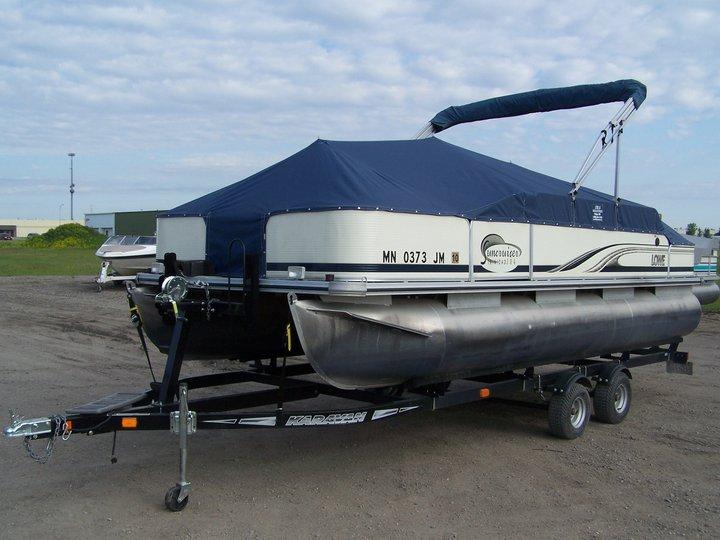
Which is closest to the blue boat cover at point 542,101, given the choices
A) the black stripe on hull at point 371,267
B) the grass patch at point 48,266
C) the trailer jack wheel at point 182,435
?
the black stripe on hull at point 371,267

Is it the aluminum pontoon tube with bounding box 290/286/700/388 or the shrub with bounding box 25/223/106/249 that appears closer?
the aluminum pontoon tube with bounding box 290/286/700/388

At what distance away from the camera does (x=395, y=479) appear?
606 cm

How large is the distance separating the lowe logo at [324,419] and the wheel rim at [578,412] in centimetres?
270

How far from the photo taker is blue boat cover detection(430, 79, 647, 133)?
853 centimetres

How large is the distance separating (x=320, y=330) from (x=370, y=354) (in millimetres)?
472

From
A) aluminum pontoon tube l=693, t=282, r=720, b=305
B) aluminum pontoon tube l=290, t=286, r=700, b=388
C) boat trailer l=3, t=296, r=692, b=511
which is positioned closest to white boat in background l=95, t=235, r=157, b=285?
boat trailer l=3, t=296, r=692, b=511

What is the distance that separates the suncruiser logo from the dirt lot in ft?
5.50

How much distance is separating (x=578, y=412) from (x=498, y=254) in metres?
2.08

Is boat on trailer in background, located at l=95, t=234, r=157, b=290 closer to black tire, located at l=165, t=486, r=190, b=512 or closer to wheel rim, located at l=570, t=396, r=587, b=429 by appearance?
wheel rim, located at l=570, t=396, r=587, b=429

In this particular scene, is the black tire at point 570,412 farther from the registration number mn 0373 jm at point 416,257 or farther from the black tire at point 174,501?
the black tire at point 174,501

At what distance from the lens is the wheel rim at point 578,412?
745cm

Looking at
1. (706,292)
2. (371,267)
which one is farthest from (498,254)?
(706,292)

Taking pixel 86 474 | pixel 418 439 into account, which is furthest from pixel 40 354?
pixel 418 439

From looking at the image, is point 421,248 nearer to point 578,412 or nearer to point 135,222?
point 578,412
